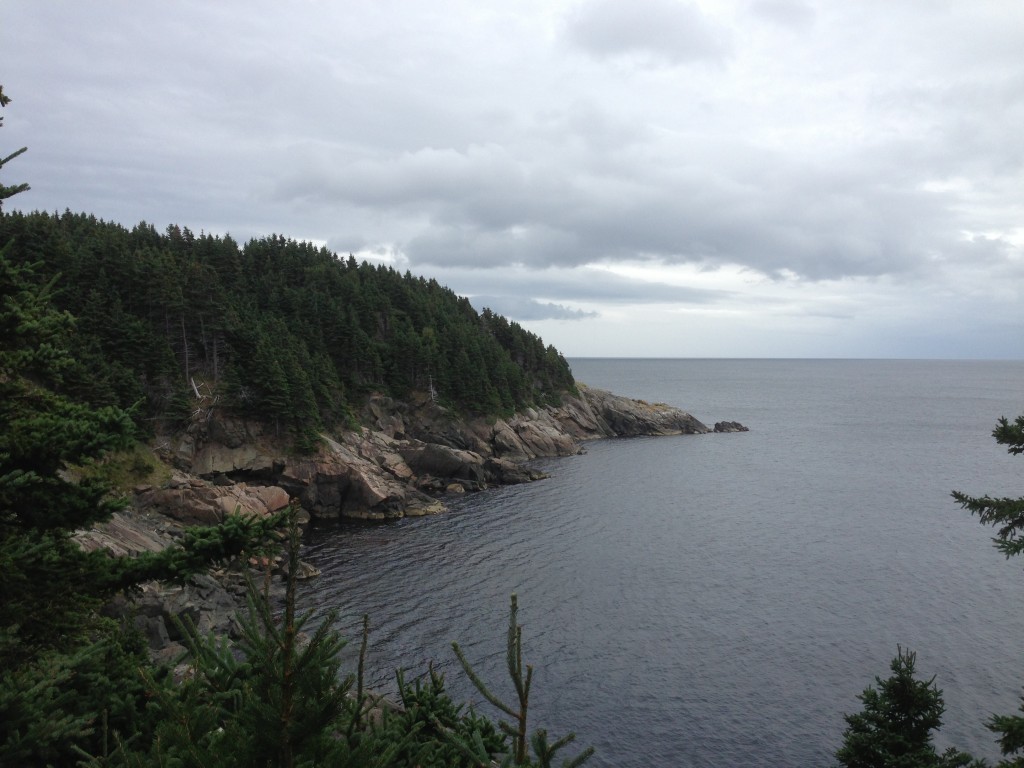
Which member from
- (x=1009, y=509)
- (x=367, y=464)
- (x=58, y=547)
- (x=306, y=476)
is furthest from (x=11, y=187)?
(x=367, y=464)

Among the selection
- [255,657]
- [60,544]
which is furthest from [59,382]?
[255,657]

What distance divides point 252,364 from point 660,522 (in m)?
47.8

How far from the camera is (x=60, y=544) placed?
10.3 metres

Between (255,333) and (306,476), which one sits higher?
(255,333)

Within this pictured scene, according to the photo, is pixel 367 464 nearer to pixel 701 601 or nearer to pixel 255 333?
pixel 255 333

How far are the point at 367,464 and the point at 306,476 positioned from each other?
25.5ft

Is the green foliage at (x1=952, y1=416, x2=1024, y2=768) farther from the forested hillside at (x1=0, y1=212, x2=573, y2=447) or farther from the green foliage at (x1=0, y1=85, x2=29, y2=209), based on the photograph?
the forested hillside at (x1=0, y1=212, x2=573, y2=447)

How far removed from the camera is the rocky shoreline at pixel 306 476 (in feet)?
132

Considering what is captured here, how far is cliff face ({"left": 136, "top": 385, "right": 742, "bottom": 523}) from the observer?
5819 cm

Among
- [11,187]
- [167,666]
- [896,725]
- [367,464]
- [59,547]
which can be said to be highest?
[11,187]

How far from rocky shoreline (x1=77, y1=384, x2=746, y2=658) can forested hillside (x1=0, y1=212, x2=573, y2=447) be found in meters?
3.16

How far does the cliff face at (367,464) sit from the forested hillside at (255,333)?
309 centimetres

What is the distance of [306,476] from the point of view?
224 ft

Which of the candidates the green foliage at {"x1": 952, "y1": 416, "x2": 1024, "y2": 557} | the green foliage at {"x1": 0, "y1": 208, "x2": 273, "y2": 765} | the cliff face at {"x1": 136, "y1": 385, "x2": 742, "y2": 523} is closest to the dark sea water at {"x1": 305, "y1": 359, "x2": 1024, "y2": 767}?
the cliff face at {"x1": 136, "y1": 385, "x2": 742, "y2": 523}
